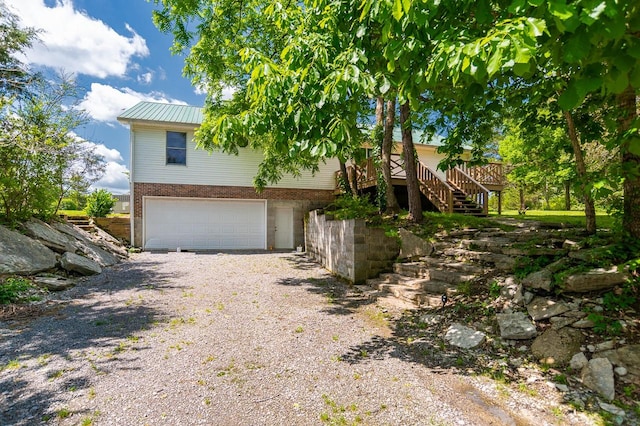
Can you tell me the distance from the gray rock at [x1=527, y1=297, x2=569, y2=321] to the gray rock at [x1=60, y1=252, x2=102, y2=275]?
358 inches

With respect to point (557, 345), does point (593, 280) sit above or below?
above

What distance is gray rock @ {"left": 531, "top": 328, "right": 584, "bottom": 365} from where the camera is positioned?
10.9 feet

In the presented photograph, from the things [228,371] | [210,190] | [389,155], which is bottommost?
[228,371]

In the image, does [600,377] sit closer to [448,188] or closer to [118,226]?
[448,188]

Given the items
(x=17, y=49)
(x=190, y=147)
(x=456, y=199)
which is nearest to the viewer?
(x=17, y=49)

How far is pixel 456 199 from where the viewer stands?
11.6m

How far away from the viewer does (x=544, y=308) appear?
3.91 m

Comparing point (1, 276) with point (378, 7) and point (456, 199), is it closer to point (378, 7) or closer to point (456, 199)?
point (378, 7)

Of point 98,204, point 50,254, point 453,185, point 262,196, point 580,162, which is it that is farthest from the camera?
point 262,196

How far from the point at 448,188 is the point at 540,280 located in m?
6.29

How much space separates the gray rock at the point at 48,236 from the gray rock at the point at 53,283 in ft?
5.42

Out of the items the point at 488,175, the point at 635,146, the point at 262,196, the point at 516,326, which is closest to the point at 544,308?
the point at 516,326

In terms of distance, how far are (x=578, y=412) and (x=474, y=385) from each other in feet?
2.64

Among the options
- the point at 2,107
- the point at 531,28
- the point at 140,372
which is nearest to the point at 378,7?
the point at 531,28
